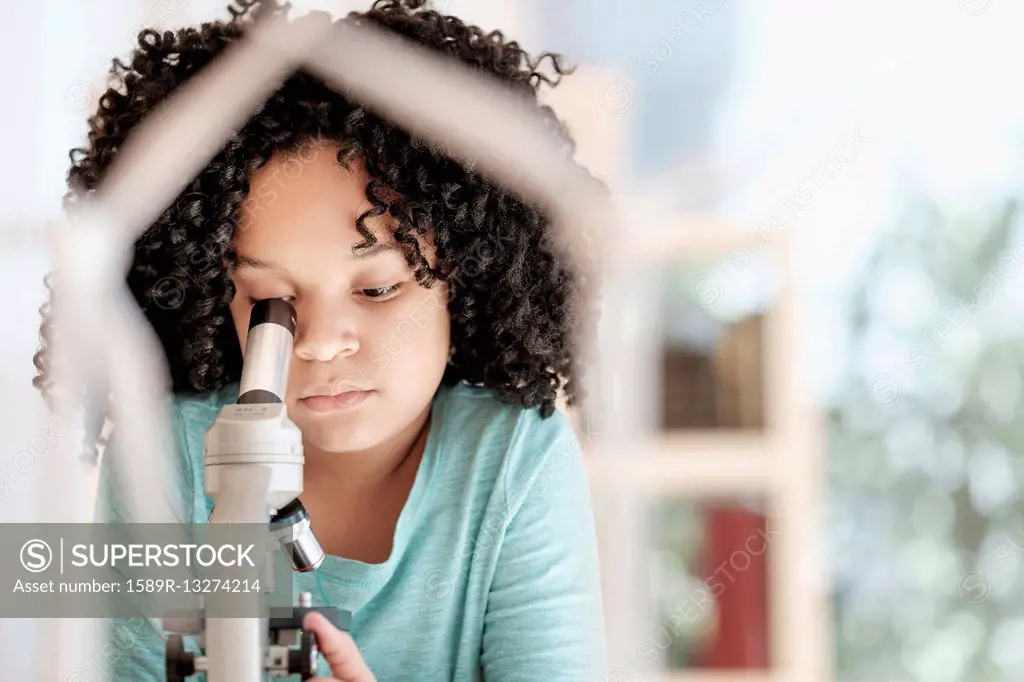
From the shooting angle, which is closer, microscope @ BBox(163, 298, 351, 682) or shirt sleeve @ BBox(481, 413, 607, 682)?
microscope @ BBox(163, 298, 351, 682)

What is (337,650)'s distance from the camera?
2.39 ft

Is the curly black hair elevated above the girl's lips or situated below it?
above

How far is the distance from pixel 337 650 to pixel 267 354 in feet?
0.66

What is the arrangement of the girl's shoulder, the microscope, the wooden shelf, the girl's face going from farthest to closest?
the wooden shelf → the girl's shoulder → the girl's face → the microscope

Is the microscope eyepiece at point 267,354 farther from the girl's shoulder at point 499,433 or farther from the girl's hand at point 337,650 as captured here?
the girl's shoulder at point 499,433

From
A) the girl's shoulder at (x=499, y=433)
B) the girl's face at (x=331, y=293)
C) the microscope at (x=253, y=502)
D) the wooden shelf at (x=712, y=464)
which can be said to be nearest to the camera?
the microscope at (x=253, y=502)

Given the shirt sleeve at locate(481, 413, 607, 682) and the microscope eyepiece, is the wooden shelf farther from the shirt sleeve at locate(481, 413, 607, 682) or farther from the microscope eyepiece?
the microscope eyepiece

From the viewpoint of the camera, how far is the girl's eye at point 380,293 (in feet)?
2.87

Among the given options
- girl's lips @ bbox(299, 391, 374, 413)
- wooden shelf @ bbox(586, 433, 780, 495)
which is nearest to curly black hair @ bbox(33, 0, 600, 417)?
girl's lips @ bbox(299, 391, 374, 413)

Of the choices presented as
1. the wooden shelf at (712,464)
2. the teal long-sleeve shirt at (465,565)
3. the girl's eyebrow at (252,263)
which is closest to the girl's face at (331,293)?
the girl's eyebrow at (252,263)

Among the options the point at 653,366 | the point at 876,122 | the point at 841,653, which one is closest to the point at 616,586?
the point at 653,366

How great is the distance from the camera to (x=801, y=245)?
1.88 metres

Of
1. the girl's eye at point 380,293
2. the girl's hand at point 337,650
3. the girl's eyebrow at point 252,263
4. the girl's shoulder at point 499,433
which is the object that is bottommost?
the girl's hand at point 337,650

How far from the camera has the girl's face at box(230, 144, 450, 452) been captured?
2.79 feet
